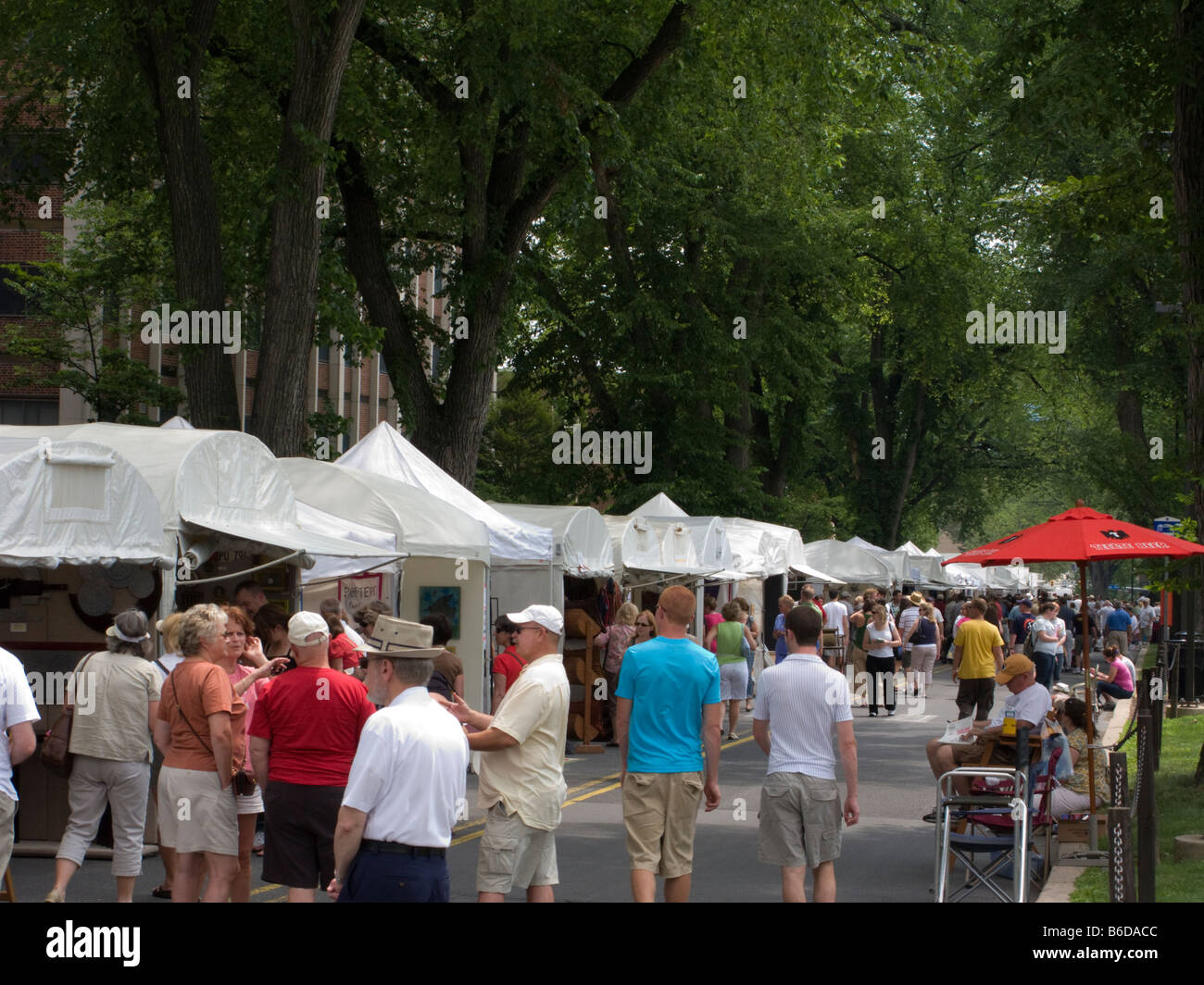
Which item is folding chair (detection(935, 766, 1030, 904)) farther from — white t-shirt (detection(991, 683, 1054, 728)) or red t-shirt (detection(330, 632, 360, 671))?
red t-shirt (detection(330, 632, 360, 671))

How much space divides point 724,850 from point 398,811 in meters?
6.50

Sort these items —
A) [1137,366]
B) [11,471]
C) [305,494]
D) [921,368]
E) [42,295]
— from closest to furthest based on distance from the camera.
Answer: [11,471] < [305,494] < [1137,366] < [42,295] < [921,368]

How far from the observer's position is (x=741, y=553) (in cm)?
2550

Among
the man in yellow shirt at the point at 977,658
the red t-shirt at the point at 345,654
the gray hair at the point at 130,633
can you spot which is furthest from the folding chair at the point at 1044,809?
the man in yellow shirt at the point at 977,658

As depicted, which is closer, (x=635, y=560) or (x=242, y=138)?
(x=635, y=560)

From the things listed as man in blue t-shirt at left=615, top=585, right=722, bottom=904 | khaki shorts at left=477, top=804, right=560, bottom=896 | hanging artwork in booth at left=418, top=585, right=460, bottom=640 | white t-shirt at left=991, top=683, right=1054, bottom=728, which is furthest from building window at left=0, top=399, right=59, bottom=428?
khaki shorts at left=477, top=804, right=560, bottom=896

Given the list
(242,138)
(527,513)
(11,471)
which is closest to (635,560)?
(527,513)

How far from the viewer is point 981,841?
9305 millimetres

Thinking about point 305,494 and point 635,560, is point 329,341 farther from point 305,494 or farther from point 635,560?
point 305,494

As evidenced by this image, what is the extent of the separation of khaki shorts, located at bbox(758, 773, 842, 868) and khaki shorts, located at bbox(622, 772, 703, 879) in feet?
1.40

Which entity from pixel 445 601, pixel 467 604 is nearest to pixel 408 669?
pixel 467 604

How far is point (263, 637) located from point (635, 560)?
405 inches

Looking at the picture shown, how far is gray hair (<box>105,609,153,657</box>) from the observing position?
892cm
